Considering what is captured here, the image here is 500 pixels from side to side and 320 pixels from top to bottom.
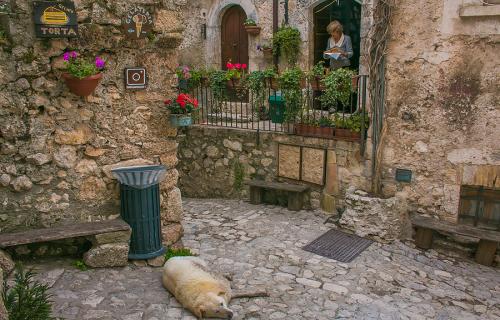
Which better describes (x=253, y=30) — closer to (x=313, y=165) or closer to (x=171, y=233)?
(x=313, y=165)

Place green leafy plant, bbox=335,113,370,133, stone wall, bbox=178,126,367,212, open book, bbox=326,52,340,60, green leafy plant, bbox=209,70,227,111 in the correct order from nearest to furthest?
green leafy plant, bbox=335,113,370,133, stone wall, bbox=178,126,367,212, open book, bbox=326,52,340,60, green leafy plant, bbox=209,70,227,111

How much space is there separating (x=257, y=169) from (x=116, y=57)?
11.1 feet

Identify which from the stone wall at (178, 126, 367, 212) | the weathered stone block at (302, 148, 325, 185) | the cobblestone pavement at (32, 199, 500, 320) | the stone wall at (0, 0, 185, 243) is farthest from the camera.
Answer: the weathered stone block at (302, 148, 325, 185)

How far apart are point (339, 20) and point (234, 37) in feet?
8.63

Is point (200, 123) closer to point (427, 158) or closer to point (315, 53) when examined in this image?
point (315, 53)

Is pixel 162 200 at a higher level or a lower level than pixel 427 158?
lower

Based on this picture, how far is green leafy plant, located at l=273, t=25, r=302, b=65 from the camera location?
8.98m

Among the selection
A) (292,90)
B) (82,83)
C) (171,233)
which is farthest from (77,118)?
(292,90)

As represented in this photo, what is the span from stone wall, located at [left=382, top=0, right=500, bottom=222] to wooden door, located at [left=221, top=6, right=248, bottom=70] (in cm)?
492

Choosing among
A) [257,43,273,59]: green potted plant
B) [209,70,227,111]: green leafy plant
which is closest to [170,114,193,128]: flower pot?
[209,70,227,111]: green leafy plant

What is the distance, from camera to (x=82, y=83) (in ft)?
14.5

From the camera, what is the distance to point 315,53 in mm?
9047

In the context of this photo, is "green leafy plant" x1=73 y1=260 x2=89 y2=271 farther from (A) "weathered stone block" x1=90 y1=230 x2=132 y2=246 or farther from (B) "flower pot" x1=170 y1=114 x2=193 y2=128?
(B) "flower pot" x1=170 y1=114 x2=193 y2=128

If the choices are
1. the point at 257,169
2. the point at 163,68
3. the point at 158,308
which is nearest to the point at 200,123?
the point at 257,169
